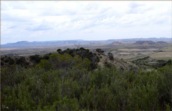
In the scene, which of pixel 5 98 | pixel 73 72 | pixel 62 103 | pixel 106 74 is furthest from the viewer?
pixel 73 72

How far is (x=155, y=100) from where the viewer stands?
17.0 m

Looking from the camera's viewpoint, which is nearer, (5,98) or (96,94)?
(5,98)

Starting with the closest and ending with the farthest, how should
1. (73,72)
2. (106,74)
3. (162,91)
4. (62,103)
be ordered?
(62,103), (162,91), (106,74), (73,72)

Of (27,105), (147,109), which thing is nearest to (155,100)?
(147,109)

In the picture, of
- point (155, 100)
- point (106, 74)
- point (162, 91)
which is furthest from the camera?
point (106, 74)

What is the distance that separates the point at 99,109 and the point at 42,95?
3.38m

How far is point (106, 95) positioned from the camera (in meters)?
17.2

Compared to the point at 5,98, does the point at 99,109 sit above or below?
below

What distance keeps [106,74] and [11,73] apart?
26.2ft

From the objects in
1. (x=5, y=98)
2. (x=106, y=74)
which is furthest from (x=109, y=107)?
(x=106, y=74)

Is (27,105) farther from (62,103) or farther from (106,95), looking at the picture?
(106,95)

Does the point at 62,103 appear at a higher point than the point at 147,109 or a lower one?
higher

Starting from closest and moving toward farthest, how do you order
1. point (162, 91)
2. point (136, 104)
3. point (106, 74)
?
point (136, 104) < point (162, 91) < point (106, 74)

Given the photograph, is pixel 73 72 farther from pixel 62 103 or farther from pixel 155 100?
pixel 62 103
